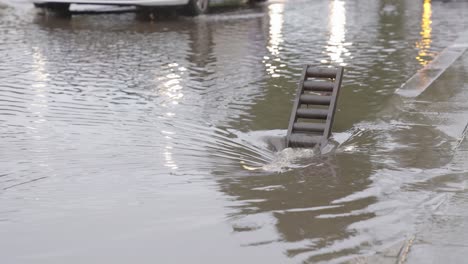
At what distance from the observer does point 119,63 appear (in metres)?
11.8

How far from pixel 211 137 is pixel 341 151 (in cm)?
124

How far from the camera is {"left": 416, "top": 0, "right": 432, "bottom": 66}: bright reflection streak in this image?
1248 cm

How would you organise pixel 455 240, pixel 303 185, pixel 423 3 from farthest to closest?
pixel 423 3 → pixel 303 185 → pixel 455 240

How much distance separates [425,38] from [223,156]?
8.68 m

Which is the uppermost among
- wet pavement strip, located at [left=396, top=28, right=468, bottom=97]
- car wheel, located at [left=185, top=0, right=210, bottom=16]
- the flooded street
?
the flooded street

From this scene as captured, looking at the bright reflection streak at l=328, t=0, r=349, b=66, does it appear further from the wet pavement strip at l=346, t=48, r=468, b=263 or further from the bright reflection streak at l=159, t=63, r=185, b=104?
the wet pavement strip at l=346, t=48, r=468, b=263

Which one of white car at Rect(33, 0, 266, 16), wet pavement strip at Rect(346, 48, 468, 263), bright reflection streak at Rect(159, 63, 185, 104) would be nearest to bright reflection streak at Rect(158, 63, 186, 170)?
bright reflection streak at Rect(159, 63, 185, 104)

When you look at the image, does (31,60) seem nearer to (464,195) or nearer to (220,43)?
(220,43)

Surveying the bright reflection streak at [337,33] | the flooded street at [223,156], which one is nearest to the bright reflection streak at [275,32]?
the flooded street at [223,156]

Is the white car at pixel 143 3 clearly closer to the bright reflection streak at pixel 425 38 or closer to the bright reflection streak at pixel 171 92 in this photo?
the bright reflection streak at pixel 425 38

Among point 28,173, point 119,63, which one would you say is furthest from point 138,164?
point 119,63

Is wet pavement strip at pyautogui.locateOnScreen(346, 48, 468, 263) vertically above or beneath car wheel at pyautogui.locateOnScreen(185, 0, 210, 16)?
above

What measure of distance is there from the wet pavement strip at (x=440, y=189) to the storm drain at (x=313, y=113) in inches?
37.1

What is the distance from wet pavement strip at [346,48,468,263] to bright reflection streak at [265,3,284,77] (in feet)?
7.17
